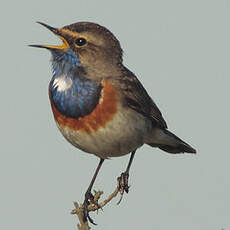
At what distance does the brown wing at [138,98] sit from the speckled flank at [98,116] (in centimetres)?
30

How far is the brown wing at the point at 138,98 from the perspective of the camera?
8.07m

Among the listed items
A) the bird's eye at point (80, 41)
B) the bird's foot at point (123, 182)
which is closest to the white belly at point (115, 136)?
the bird's foot at point (123, 182)

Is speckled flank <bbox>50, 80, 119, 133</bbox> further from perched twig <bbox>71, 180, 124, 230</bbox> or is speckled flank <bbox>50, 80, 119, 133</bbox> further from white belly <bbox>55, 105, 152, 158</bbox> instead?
perched twig <bbox>71, 180, 124, 230</bbox>

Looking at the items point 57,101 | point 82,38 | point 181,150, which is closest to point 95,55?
point 82,38

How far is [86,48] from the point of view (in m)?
7.74

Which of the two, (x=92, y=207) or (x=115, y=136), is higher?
(x=115, y=136)

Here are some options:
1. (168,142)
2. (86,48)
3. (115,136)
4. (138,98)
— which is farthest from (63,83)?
(168,142)

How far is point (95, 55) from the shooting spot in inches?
308

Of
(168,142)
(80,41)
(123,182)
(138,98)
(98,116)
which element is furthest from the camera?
(168,142)

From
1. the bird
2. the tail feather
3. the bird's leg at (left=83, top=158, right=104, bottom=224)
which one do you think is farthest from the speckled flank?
the tail feather

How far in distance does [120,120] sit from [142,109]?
76cm

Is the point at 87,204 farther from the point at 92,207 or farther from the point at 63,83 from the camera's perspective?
the point at 63,83

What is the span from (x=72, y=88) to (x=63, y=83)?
5.5 inches

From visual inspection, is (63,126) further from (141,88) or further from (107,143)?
(141,88)
